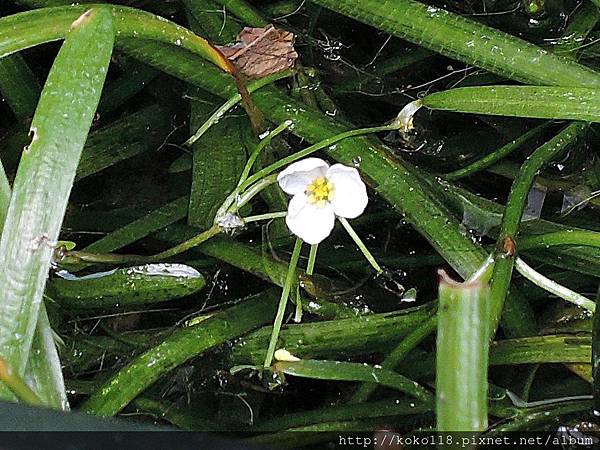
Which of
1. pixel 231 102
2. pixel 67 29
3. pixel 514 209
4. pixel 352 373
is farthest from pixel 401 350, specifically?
pixel 67 29

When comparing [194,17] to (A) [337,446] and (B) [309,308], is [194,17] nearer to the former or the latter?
(B) [309,308]

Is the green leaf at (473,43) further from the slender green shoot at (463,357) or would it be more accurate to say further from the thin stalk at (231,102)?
the slender green shoot at (463,357)

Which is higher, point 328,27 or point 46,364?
point 328,27

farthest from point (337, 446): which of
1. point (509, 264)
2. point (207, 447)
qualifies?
point (207, 447)

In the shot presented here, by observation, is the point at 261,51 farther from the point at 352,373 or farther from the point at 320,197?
the point at 352,373

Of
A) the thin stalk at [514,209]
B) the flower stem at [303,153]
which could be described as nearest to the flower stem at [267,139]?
the flower stem at [303,153]

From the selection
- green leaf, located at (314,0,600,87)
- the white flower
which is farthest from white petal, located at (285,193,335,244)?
green leaf, located at (314,0,600,87)

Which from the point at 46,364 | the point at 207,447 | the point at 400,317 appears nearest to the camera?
the point at 207,447
